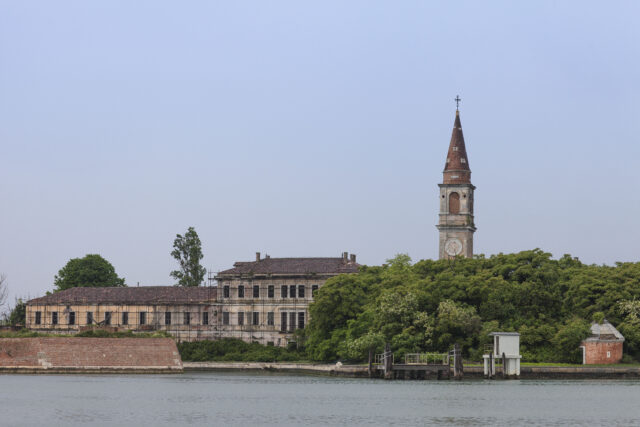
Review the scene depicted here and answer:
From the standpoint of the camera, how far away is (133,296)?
109938 mm

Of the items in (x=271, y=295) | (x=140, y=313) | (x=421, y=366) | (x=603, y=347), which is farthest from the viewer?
(x=140, y=313)

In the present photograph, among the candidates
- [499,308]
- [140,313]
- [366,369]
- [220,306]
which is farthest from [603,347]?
[140,313]

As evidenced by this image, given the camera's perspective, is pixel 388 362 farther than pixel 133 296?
No

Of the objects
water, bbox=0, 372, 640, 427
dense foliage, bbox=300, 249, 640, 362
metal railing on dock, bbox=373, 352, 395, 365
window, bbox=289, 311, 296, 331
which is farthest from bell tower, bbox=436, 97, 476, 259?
water, bbox=0, 372, 640, 427

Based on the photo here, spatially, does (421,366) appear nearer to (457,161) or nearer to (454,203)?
(454,203)

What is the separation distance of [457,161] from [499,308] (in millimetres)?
33737

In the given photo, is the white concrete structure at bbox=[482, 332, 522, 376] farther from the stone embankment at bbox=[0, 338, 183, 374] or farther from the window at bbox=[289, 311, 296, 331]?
the window at bbox=[289, 311, 296, 331]

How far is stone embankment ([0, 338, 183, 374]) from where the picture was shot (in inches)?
3221

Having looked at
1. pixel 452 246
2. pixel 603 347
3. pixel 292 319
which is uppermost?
pixel 452 246

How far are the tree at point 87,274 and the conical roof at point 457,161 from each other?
3852 centimetres

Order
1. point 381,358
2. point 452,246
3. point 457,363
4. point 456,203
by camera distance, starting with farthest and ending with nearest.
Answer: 1. point 456,203
2. point 452,246
3. point 381,358
4. point 457,363

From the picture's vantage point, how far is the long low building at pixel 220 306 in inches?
4215

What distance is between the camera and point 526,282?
82000 millimetres

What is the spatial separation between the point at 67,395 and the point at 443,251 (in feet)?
182
